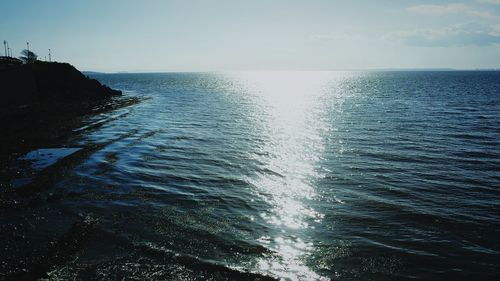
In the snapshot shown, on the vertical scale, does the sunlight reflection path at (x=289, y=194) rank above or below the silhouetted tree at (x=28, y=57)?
below

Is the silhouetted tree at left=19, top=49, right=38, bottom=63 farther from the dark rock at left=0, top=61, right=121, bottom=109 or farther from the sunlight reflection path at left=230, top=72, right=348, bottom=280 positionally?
the sunlight reflection path at left=230, top=72, right=348, bottom=280

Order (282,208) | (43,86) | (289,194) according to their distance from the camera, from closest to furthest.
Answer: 1. (282,208)
2. (289,194)
3. (43,86)

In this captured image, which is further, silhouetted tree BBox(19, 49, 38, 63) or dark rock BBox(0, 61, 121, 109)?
silhouetted tree BBox(19, 49, 38, 63)

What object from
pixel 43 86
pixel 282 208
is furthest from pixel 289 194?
pixel 43 86

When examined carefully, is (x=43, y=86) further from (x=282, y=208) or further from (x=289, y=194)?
(x=282, y=208)

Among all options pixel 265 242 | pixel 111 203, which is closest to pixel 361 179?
pixel 265 242

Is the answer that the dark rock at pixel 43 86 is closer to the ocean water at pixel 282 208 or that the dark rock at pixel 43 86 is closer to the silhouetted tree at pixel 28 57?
the silhouetted tree at pixel 28 57

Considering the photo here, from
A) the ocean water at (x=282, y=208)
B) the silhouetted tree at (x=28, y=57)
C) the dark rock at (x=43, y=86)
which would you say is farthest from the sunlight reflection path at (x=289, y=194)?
the silhouetted tree at (x=28, y=57)

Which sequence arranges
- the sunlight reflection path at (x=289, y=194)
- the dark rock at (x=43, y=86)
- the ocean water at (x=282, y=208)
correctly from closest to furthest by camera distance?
the ocean water at (x=282, y=208) → the sunlight reflection path at (x=289, y=194) → the dark rock at (x=43, y=86)

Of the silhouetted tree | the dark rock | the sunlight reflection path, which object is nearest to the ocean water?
the sunlight reflection path

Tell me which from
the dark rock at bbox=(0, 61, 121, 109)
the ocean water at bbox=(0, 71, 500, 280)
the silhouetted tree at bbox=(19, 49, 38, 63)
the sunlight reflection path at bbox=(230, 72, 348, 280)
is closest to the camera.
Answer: the ocean water at bbox=(0, 71, 500, 280)

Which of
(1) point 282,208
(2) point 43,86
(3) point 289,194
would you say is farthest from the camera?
(2) point 43,86

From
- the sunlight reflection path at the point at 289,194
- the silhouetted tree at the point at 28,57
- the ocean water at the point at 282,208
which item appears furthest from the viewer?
the silhouetted tree at the point at 28,57

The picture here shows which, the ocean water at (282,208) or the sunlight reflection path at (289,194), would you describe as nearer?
the ocean water at (282,208)
